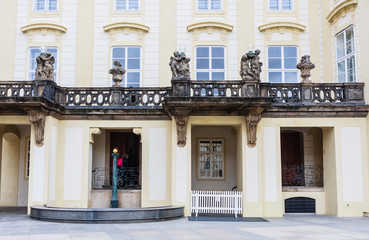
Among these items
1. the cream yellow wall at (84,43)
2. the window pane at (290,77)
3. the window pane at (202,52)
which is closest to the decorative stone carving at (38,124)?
the cream yellow wall at (84,43)

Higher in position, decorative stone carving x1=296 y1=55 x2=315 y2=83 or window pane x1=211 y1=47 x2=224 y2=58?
window pane x1=211 y1=47 x2=224 y2=58

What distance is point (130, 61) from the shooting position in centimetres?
1886

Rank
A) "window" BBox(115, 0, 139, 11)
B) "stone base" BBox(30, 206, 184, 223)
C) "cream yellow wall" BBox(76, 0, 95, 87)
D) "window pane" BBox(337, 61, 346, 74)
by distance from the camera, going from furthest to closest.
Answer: "window" BBox(115, 0, 139, 11)
"cream yellow wall" BBox(76, 0, 95, 87)
"window pane" BBox(337, 61, 346, 74)
"stone base" BBox(30, 206, 184, 223)

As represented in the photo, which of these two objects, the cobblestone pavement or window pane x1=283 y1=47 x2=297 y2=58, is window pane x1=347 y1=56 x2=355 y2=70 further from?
the cobblestone pavement

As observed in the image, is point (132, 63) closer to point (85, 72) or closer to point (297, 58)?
point (85, 72)

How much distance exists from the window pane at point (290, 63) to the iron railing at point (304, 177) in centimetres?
419

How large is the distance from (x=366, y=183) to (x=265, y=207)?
3604 mm

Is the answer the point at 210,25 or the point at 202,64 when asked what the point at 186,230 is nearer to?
the point at 202,64

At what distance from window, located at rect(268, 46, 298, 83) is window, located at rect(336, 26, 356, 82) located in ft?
5.95

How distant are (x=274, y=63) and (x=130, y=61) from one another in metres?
6.05

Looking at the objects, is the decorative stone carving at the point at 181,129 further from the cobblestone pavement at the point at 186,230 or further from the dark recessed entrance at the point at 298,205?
the dark recessed entrance at the point at 298,205

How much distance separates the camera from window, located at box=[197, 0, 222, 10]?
19.2 meters

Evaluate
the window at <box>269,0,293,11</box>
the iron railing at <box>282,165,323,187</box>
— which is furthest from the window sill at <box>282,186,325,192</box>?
the window at <box>269,0,293,11</box>

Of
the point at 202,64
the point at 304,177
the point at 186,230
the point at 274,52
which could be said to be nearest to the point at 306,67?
the point at 274,52
